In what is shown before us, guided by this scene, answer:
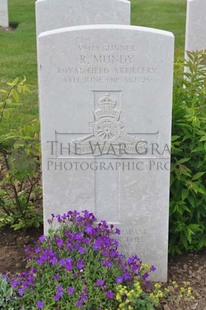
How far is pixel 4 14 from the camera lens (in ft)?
38.7

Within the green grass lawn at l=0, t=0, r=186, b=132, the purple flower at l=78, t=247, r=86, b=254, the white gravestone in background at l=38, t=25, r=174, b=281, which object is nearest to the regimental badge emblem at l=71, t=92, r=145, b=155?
the white gravestone in background at l=38, t=25, r=174, b=281

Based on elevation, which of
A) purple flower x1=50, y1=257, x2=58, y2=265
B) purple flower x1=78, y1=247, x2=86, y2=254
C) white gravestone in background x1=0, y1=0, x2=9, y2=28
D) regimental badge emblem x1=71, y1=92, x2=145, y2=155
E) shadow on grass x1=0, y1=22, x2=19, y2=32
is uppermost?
white gravestone in background x1=0, y1=0, x2=9, y2=28

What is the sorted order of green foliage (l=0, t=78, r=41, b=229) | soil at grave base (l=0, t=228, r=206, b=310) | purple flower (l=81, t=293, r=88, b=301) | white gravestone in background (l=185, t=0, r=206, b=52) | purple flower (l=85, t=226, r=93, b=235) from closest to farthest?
purple flower (l=81, t=293, r=88, b=301) < purple flower (l=85, t=226, r=93, b=235) < soil at grave base (l=0, t=228, r=206, b=310) < green foliage (l=0, t=78, r=41, b=229) < white gravestone in background (l=185, t=0, r=206, b=52)

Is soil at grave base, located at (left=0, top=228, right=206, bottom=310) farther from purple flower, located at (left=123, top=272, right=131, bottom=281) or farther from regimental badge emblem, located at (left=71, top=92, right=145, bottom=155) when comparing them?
regimental badge emblem, located at (left=71, top=92, right=145, bottom=155)

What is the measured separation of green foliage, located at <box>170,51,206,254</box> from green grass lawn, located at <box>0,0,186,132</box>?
4.19 ft

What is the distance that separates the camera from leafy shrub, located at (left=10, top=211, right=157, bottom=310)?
9.95 feet

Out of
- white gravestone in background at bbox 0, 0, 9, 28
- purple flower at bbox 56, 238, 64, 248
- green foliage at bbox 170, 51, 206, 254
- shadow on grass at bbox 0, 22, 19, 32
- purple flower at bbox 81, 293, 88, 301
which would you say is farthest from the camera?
shadow on grass at bbox 0, 22, 19, 32

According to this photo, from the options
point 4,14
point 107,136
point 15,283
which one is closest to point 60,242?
point 15,283

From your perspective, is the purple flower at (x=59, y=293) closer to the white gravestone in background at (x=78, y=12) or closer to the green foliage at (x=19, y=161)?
the green foliage at (x=19, y=161)

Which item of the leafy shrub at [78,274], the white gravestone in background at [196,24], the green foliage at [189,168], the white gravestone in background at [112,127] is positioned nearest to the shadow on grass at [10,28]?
the white gravestone in background at [196,24]

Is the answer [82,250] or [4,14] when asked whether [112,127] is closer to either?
[82,250]

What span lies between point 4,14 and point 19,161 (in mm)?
8719

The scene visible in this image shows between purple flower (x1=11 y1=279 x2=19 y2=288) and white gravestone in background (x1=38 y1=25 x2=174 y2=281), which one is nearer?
purple flower (x1=11 y1=279 x2=19 y2=288)

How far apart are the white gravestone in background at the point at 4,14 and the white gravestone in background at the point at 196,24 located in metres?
6.40
